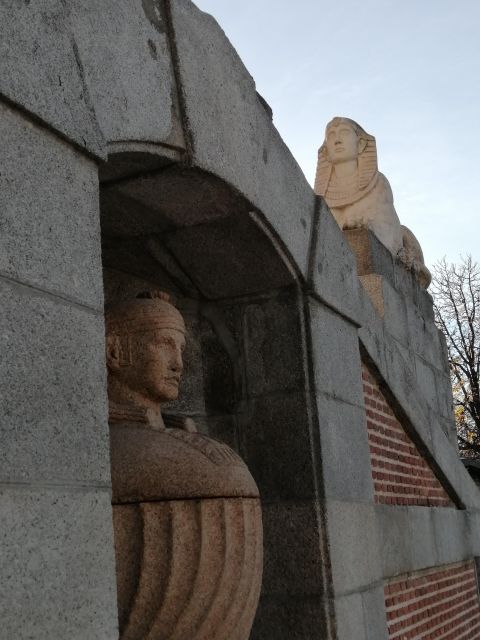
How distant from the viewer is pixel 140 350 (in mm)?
4180

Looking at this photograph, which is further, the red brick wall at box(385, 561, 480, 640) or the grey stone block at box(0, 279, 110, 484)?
the red brick wall at box(385, 561, 480, 640)

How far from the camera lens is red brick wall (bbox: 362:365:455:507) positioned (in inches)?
251

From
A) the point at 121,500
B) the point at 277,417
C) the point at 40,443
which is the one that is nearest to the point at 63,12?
the point at 40,443

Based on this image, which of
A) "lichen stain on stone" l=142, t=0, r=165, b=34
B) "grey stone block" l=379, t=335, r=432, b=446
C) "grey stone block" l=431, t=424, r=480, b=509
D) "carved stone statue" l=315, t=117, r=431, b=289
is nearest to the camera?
"lichen stain on stone" l=142, t=0, r=165, b=34

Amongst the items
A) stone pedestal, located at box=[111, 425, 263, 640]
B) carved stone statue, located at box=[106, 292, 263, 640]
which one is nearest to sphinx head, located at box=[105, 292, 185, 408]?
carved stone statue, located at box=[106, 292, 263, 640]

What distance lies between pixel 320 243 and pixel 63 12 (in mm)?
2835

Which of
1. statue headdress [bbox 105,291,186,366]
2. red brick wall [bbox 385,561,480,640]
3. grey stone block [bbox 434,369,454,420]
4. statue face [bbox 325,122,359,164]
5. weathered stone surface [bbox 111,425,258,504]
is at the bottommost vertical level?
red brick wall [bbox 385,561,480,640]

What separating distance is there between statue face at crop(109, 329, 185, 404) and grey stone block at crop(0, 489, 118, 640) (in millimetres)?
1313

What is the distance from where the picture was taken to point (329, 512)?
4.95m

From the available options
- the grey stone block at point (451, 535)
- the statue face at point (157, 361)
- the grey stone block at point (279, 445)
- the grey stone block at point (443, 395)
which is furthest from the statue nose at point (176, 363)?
the grey stone block at point (443, 395)

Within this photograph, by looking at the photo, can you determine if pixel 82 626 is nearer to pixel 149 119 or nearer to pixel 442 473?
pixel 149 119

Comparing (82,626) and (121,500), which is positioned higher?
(121,500)

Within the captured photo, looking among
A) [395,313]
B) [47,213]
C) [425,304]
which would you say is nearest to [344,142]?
[425,304]

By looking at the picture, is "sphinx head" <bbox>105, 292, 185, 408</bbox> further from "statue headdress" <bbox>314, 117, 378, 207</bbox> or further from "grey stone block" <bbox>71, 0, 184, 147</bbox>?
"statue headdress" <bbox>314, 117, 378, 207</bbox>
